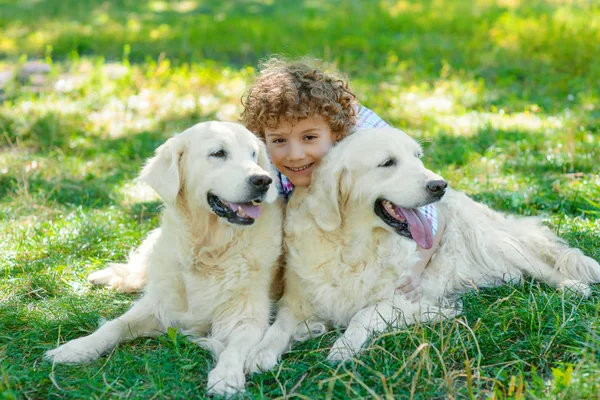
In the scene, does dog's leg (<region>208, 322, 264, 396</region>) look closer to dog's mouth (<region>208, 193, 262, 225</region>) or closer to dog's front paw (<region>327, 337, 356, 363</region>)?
dog's front paw (<region>327, 337, 356, 363</region>)

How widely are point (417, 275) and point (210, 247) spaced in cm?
113

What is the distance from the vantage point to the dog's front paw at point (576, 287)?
3.19 m

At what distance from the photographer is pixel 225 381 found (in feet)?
8.71

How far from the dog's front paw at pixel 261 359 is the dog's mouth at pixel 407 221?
33.6 inches

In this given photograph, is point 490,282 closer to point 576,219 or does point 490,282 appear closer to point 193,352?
point 576,219

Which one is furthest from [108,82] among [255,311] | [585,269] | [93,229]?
[585,269]

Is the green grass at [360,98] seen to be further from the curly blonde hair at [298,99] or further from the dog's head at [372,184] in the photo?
the curly blonde hair at [298,99]

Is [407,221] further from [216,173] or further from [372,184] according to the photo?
[216,173]

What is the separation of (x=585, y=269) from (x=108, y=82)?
5681 millimetres

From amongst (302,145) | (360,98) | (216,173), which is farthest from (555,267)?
(360,98)

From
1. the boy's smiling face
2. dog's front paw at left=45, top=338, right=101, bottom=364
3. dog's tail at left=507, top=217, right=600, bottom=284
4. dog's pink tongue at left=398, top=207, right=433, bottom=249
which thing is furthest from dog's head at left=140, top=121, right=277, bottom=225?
dog's tail at left=507, top=217, right=600, bottom=284

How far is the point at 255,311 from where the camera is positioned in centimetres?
319

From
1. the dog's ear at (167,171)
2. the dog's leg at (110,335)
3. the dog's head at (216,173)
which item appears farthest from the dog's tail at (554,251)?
the dog's leg at (110,335)

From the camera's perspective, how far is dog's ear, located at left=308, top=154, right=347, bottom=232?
10.3 ft
